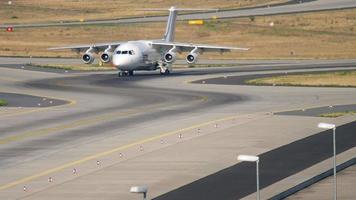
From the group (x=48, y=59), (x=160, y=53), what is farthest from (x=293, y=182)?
(x=48, y=59)

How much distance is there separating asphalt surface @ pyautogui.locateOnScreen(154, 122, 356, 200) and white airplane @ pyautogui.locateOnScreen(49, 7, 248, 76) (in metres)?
44.6

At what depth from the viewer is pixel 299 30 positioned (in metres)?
161

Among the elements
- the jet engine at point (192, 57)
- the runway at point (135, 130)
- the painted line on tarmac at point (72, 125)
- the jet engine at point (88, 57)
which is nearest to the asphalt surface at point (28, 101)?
the runway at point (135, 130)

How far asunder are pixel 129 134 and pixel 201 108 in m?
14.9

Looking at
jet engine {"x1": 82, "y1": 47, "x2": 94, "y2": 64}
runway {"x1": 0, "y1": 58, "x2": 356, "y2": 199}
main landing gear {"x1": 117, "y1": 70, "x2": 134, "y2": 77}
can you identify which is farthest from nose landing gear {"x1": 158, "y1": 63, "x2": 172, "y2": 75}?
jet engine {"x1": 82, "y1": 47, "x2": 94, "y2": 64}

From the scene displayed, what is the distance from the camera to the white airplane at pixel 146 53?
11644cm

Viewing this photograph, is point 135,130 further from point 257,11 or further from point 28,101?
point 257,11

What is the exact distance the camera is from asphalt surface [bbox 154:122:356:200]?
2080 inches

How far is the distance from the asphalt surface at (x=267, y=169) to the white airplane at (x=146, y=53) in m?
44.6

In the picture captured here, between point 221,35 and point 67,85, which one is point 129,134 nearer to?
point 67,85

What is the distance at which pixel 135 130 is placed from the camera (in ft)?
252

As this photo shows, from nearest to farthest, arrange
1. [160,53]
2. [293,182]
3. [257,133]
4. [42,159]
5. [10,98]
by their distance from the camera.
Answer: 1. [293,182]
2. [42,159]
3. [257,133]
4. [10,98]
5. [160,53]

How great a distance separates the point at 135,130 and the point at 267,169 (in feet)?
61.0

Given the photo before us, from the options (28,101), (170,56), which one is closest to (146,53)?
(170,56)
